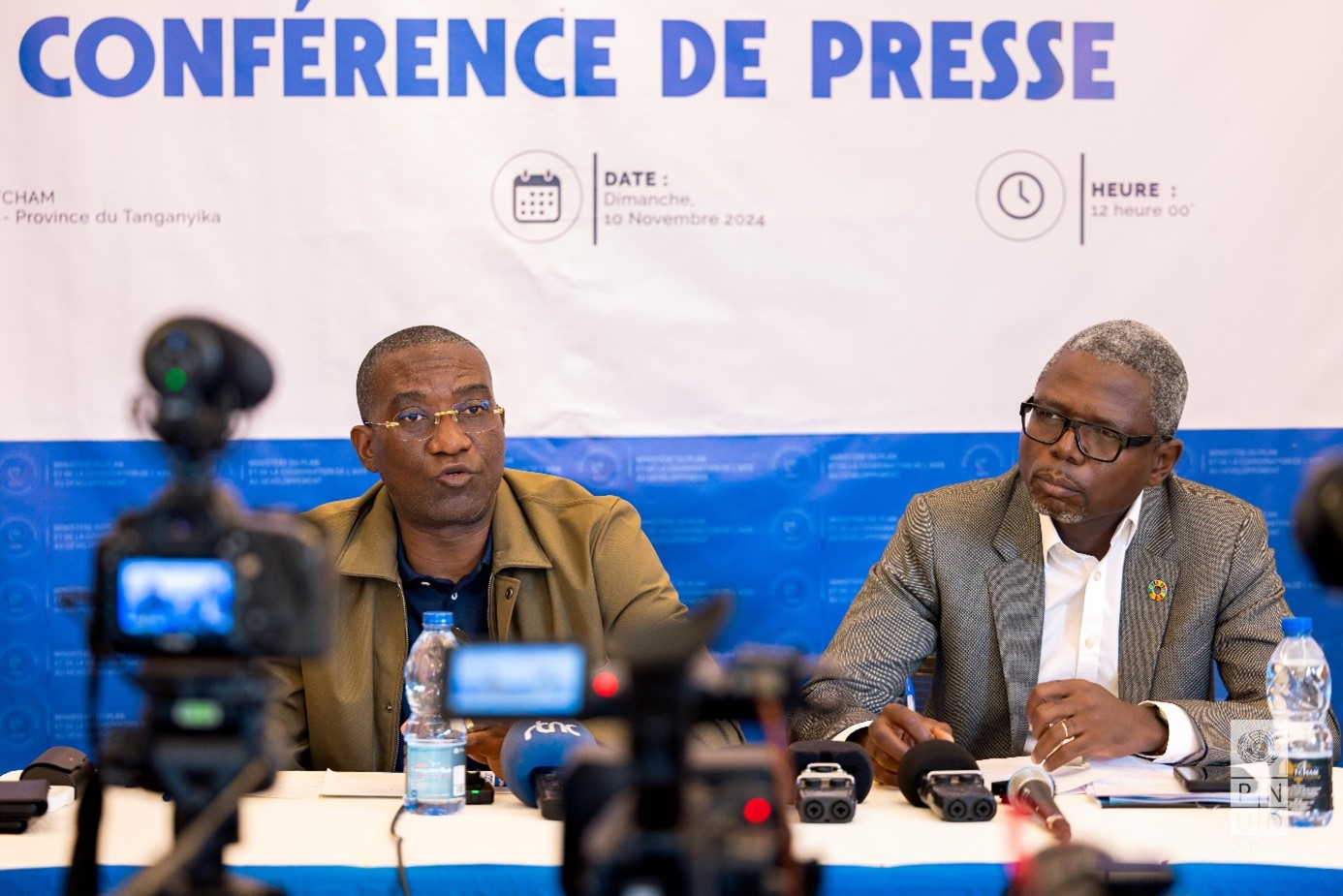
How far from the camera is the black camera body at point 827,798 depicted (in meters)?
2.49

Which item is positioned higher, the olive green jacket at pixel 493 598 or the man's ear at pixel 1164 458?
the man's ear at pixel 1164 458

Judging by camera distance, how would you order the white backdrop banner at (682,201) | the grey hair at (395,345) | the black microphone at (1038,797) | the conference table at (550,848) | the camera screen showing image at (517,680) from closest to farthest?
the camera screen showing image at (517,680)
the conference table at (550,848)
the black microphone at (1038,797)
the grey hair at (395,345)
the white backdrop banner at (682,201)

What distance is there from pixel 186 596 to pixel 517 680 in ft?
1.03

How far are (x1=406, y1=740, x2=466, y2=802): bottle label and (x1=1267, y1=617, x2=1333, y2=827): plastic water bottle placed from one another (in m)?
1.44

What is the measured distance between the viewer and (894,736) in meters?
2.87

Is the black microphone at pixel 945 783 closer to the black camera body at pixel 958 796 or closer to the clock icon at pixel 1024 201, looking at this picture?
the black camera body at pixel 958 796

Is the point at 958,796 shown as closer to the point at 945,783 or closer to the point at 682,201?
the point at 945,783

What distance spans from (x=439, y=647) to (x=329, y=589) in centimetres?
174

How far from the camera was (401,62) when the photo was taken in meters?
4.19

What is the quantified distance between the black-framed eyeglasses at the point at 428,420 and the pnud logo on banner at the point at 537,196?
90 centimetres

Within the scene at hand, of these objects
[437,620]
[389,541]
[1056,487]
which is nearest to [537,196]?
[389,541]

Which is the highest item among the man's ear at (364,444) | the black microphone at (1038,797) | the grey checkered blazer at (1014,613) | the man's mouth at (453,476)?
the man's ear at (364,444)

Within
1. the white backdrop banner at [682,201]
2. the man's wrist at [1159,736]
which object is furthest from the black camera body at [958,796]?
the white backdrop banner at [682,201]

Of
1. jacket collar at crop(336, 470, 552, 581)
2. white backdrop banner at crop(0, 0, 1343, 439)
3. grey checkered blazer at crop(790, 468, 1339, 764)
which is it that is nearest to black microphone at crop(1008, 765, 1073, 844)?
grey checkered blazer at crop(790, 468, 1339, 764)
